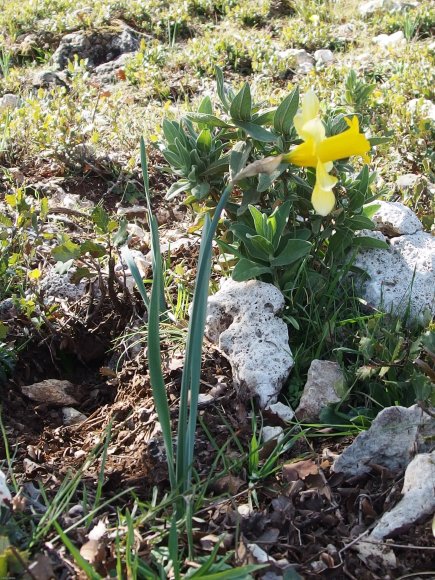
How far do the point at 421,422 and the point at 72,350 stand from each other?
43.7 inches

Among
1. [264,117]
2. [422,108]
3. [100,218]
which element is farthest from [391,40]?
[100,218]

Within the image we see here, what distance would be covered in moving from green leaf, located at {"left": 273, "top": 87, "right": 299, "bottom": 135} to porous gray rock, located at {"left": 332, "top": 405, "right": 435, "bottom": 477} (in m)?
0.85

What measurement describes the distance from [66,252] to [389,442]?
1064mm

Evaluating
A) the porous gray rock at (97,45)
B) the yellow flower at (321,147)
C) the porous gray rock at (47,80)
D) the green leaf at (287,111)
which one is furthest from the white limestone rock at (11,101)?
the yellow flower at (321,147)

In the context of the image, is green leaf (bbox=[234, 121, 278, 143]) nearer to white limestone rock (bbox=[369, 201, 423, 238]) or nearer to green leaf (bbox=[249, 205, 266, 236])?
green leaf (bbox=[249, 205, 266, 236])

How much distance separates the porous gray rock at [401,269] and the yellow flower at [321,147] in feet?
2.84

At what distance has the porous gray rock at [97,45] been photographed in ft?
15.0

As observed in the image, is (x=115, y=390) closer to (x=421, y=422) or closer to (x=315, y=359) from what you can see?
(x=315, y=359)

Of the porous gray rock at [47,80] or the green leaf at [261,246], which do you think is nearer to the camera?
the green leaf at [261,246]

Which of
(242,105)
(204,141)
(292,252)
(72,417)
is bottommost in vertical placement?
(72,417)

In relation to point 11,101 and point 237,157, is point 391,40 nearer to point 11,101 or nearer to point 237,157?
point 11,101

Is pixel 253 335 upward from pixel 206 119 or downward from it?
downward

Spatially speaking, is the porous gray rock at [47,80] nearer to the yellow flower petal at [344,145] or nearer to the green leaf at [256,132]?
the green leaf at [256,132]

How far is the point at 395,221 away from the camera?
2.38 meters
